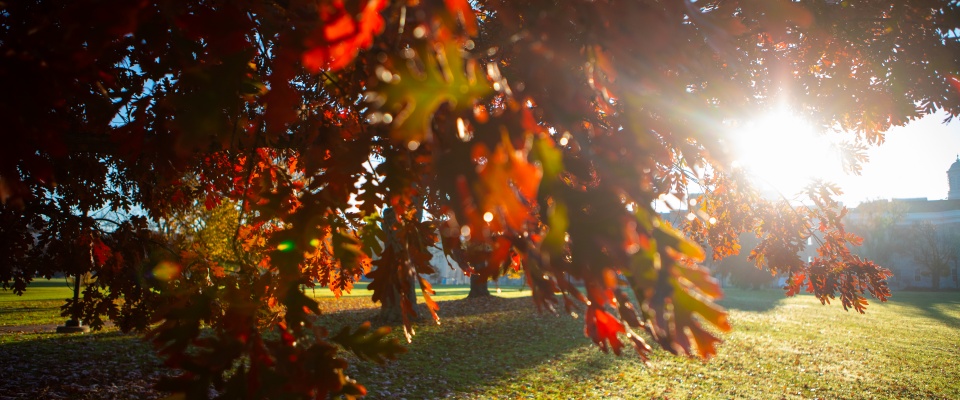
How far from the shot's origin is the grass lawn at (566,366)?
29.5 ft

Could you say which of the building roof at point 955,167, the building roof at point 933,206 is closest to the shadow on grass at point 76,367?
the building roof at point 933,206

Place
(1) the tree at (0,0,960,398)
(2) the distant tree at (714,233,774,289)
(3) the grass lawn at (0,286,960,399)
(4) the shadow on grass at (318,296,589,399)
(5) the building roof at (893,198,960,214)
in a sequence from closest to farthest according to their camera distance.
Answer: (1) the tree at (0,0,960,398), (3) the grass lawn at (0,286,960,399), (4) the shadow on grass at (318,296,589,399), (2) the distant tree at (714,233,774,289), (5) the building roof at (893,198,960,214)

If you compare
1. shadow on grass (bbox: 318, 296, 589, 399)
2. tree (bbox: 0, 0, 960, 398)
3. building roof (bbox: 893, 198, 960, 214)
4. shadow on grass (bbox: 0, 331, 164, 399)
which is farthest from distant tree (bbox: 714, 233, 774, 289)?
tree (bbox: 0, 0, 960, 398)

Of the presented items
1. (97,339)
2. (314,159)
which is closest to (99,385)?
(97,339)

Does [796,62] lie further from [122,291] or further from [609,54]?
[122,291]

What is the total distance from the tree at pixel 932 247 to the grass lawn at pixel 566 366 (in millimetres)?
37400

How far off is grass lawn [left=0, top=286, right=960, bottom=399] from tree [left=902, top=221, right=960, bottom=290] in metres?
37.4

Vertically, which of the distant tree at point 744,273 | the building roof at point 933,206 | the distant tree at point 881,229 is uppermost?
the building roof at point 933,206

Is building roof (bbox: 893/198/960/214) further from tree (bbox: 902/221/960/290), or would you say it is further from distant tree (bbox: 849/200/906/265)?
distant tree (bbox: 849/200/906/265)

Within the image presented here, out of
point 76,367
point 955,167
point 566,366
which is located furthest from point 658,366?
point 955,167

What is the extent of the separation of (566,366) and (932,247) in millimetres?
52262

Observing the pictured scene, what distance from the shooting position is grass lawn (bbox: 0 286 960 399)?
29.5 ft

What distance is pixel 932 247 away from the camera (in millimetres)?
46062

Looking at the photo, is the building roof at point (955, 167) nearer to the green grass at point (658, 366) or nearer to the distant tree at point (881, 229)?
the distant tree at point (881, 229)
